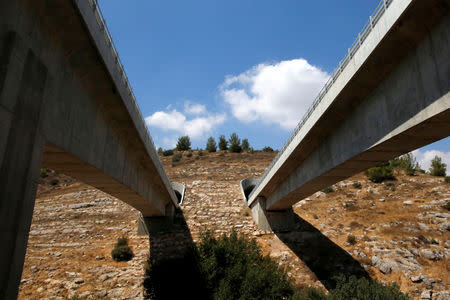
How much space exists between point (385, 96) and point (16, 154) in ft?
32.5

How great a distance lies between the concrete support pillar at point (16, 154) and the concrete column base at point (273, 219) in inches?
895

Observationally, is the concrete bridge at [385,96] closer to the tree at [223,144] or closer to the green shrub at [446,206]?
the green shrub at [446,206]

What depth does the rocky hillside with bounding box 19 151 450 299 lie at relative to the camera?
58.4ft

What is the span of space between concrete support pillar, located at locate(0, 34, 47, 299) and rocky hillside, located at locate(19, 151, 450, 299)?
13298mm

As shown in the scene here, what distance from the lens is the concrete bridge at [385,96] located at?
6.89m

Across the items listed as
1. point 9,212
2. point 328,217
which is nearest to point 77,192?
point 328,217

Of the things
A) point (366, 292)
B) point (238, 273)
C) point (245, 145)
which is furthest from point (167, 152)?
point (366, 292)

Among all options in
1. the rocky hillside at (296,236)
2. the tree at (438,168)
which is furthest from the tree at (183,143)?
the tree at (438,168)

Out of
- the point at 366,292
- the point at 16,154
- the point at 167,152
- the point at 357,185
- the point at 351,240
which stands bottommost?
the point at 366,292

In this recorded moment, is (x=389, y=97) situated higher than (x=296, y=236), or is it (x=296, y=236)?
(x=389, y=97)

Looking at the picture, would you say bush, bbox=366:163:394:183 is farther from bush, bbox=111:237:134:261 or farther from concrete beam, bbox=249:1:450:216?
bush, bbox=111:237:134:261

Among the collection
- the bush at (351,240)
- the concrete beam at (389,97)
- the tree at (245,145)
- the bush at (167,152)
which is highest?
the tree at (245,145)

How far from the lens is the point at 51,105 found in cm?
690

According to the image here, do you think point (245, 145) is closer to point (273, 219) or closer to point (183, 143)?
point (183, 143)
